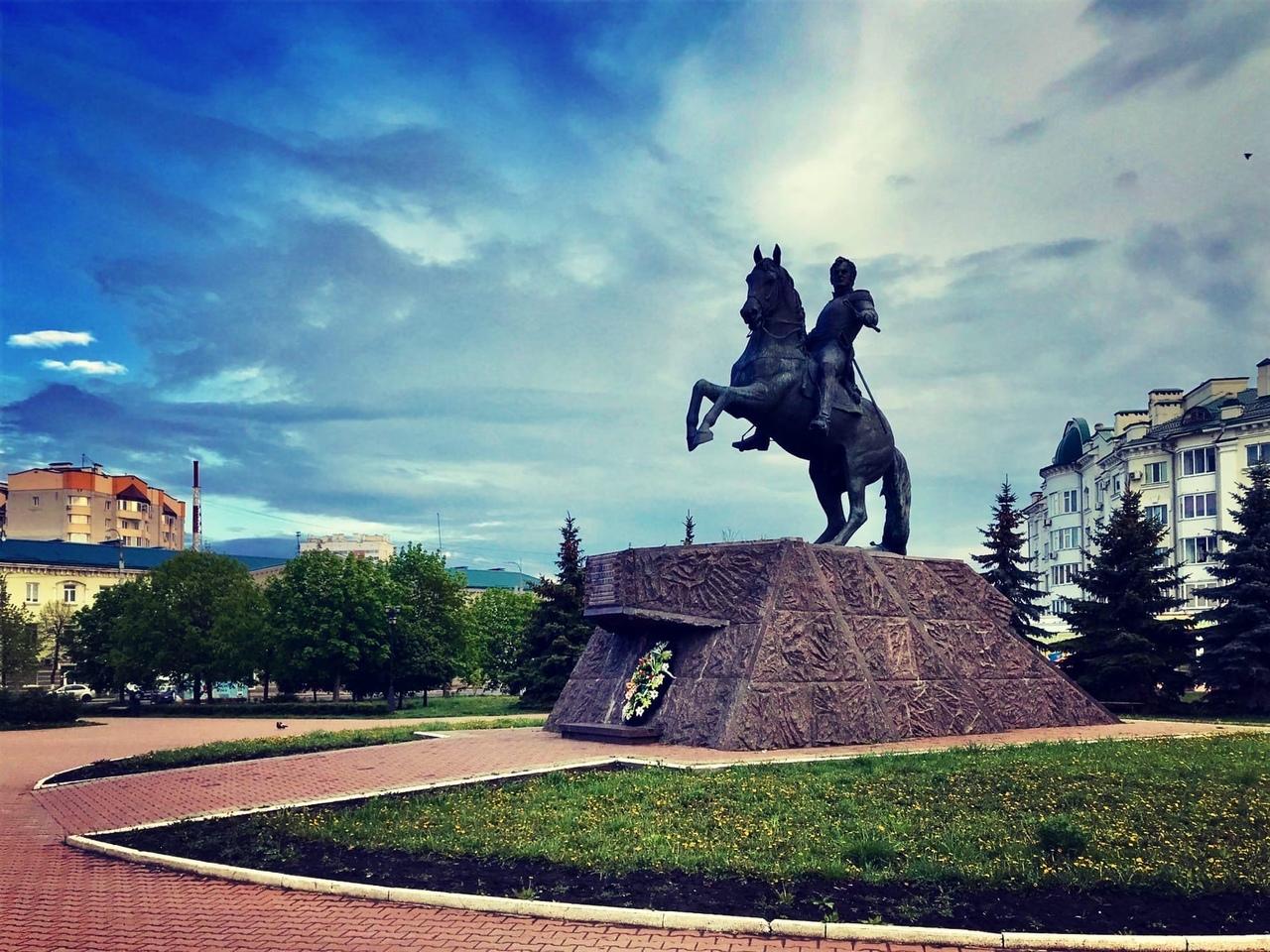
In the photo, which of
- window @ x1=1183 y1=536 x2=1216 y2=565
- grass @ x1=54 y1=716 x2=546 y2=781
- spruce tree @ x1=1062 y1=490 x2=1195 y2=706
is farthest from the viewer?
window @ x1=1183 y1=536 x2=1216 y2=565

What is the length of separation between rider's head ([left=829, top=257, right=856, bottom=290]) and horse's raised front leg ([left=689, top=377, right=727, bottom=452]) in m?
3.25

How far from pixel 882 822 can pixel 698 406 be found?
310 inches

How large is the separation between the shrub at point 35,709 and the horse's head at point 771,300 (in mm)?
24031

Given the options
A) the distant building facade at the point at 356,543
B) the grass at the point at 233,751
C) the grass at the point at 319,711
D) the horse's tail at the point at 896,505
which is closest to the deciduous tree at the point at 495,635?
the grass at the point at 319,711

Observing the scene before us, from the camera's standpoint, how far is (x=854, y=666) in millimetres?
15203

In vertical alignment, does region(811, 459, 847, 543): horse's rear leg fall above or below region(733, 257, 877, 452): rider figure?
below

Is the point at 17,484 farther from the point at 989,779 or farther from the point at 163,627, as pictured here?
the point at 989,779

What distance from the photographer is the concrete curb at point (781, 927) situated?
6.02 metres

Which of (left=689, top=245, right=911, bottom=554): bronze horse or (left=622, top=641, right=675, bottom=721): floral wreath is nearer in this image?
(left=622, top=641, right=675, bottom=721): floral wreath

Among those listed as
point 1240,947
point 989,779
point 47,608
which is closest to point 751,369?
point 989,779

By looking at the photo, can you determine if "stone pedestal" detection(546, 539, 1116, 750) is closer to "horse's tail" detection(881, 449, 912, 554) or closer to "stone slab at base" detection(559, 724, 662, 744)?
"stone slab at base" detection(559, 724, 662, 744)

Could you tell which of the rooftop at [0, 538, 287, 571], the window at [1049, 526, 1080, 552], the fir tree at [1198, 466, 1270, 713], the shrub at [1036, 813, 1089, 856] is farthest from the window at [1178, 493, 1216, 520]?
the rooftop at [0, 538, 287, 571]

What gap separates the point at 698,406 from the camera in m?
15.6

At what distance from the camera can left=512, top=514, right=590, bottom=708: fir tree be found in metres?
33.4
